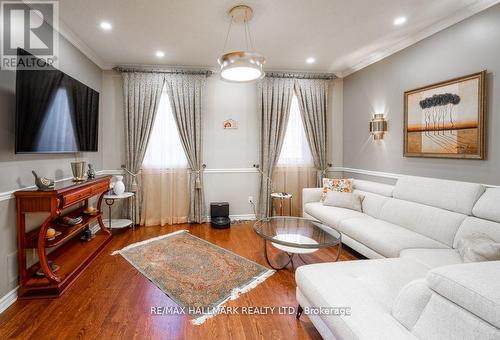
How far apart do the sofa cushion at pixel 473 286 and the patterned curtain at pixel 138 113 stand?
4031 millimetres

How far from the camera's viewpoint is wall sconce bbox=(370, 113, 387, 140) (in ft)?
11.9

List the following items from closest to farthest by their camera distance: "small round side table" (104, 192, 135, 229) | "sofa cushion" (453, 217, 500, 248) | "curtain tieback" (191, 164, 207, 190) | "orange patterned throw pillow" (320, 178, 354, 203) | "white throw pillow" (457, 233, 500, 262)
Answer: "white throw pillow" (457, 233, 500, 262)
"sofa cushion" (453, 217, 500, 248)
"small round side table" (104, 192, 135, 229)
"orange patterned throw pillow" (320, 178, 354, 203)
"curtain tieback" (191, 164, 207, 190)

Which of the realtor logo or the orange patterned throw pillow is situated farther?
the orange patterned throw pillow

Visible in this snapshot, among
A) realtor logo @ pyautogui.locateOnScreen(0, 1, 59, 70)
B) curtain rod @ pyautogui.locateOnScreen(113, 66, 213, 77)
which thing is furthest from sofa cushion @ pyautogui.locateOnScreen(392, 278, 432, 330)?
curtain rod @ pyautogui.locateOnScreen(113, 66, 213, 77)

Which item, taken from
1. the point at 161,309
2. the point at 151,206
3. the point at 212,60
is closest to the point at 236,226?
the point at 151,206

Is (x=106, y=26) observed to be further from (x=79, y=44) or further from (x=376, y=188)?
(x=376, y=188)

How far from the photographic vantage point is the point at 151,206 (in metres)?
4.21

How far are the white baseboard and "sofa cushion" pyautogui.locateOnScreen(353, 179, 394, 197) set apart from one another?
4.01 metres

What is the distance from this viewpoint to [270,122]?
4.37 metres

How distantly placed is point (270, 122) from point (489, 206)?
9.98ft

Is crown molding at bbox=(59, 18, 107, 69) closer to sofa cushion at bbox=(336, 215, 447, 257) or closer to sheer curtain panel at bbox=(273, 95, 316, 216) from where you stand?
sheer curtain panel at bbox=(273, 95, 316, 216)

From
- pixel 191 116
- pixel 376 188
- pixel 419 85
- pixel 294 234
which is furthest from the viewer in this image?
pixel 191 116

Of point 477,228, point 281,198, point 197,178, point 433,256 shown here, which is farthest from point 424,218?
point 197,178

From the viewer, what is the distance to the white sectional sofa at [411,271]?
3.03ft
